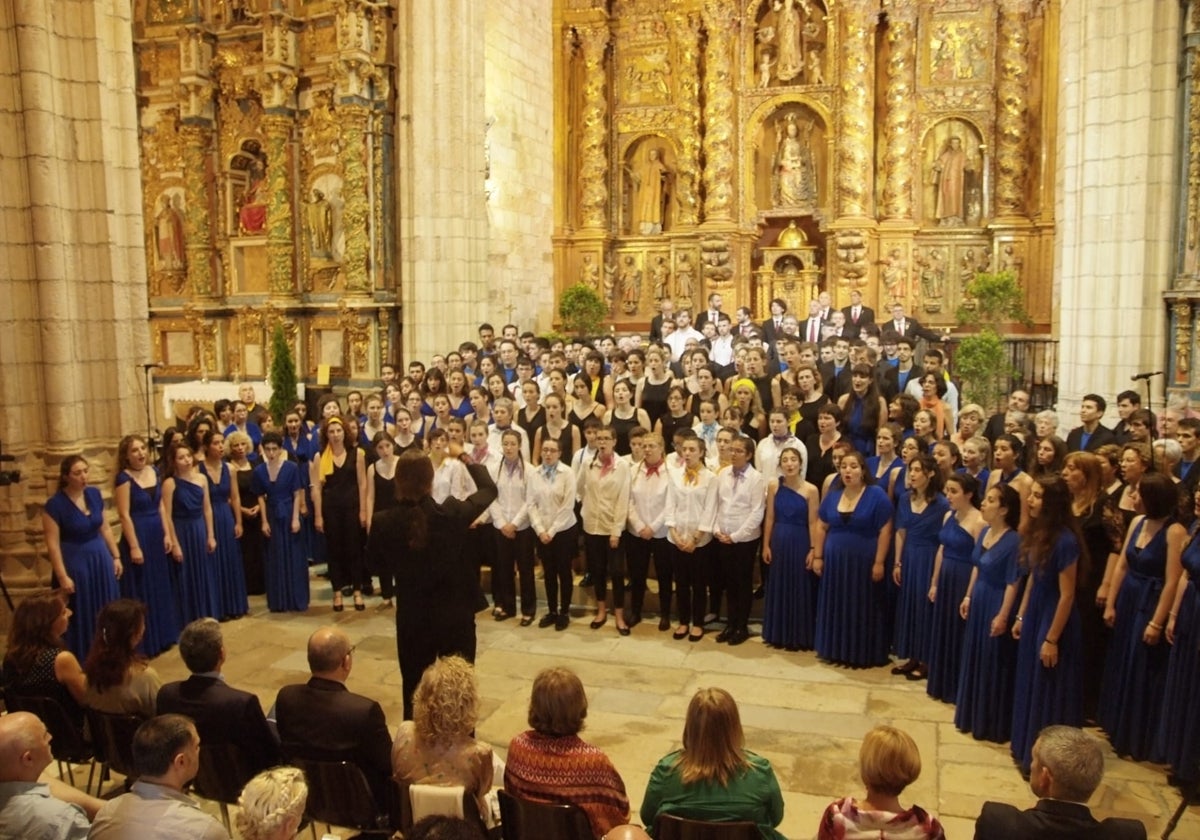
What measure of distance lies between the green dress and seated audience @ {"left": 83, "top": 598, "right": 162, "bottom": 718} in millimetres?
2609

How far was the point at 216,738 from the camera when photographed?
14.1 feet

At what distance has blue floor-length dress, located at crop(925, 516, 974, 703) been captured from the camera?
655 cm

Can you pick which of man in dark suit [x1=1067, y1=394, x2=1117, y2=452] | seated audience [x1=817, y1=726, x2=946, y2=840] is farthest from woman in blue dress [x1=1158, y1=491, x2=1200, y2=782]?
seated audience [x1=817, y1=726, x2=946, y2=840]

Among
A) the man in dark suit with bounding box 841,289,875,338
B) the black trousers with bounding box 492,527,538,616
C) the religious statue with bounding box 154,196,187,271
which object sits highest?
the religious statue with bounding box 154,196,187,271

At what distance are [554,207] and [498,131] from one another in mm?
2830

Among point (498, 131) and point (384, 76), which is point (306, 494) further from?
point (498, 131)

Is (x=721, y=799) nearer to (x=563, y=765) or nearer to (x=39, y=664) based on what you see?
(x=563, y=765)

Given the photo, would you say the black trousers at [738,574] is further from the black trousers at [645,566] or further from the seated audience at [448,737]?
the seated audience at [448,737]

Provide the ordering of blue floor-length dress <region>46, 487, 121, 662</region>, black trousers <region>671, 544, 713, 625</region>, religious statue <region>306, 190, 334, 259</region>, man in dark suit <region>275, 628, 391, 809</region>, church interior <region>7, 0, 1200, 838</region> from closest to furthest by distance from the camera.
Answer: man in dark suit <region>275, 628, 391, 809</region> < blue floor-length dress <region>46, 487, 121, 662</region> < church interior <region>7, 0, 1200, 838</region> < black trousers <region>671, 544, 713, 625</region> < religious statue <region>306, 190, 334, 259</region>

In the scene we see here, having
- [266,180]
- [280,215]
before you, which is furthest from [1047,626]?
[266,180]

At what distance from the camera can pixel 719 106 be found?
60.7ft

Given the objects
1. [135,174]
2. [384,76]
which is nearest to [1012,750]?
[135,174]

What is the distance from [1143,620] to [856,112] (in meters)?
13.6

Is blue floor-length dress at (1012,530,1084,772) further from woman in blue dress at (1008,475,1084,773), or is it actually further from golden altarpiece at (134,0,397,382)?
golden altarpiece at (134,0,397,382)
